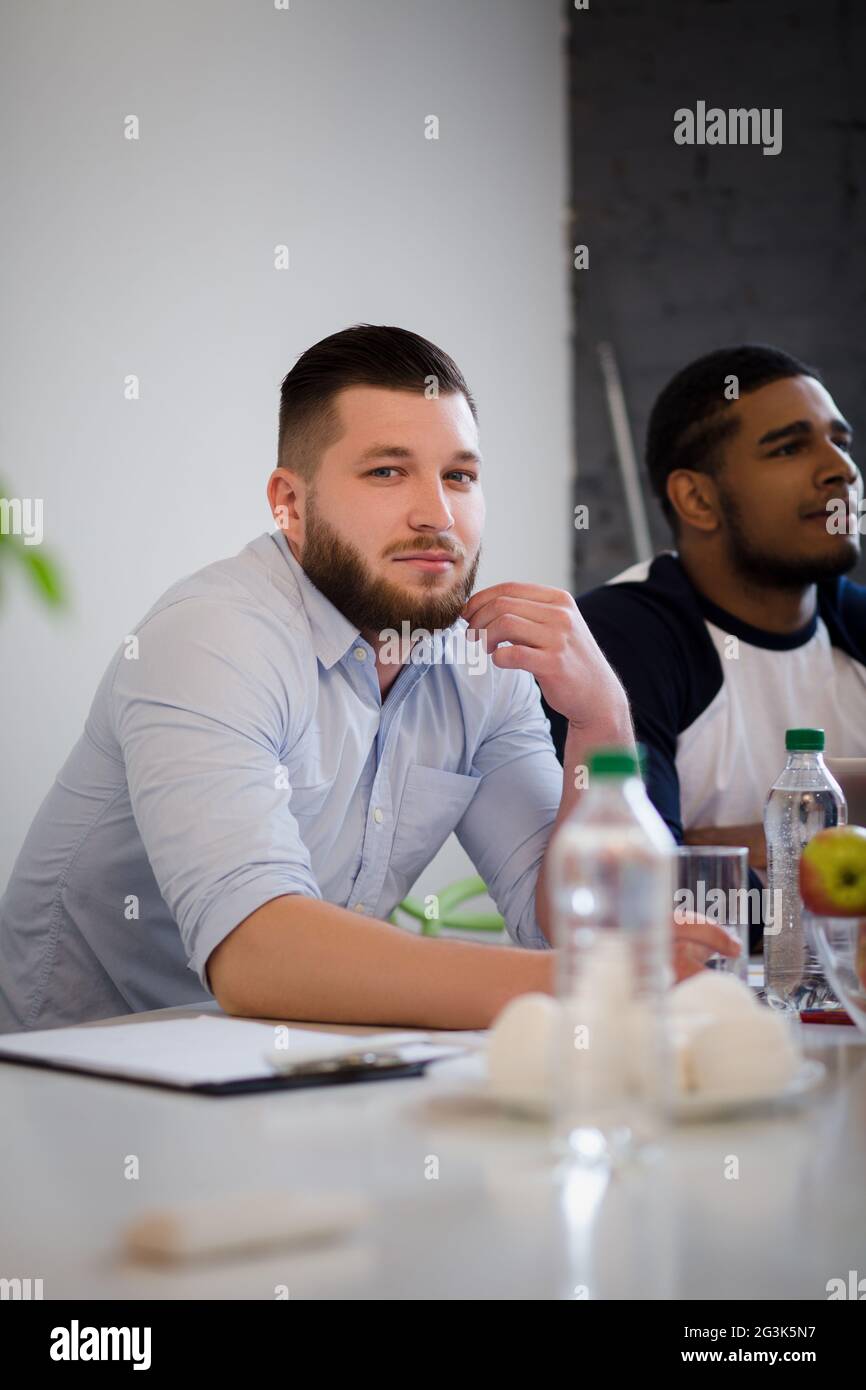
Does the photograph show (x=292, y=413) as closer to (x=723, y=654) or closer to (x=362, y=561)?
(x=362, y=561)

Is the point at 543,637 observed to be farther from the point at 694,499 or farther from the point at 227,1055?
the point at 694,499

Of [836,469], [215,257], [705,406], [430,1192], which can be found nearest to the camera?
[430,1192]

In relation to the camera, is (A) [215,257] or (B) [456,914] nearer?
(A) [215,257]

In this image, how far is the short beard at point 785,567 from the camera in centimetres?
221

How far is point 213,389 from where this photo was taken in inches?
105

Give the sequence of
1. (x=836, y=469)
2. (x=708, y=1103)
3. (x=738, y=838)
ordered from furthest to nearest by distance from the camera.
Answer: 1. (x=836, y=469)
2. (x=738, y=838)
3. (x=708, y=1103)

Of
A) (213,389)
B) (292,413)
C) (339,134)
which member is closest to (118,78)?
(213,389)

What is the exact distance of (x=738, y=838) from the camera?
1811mm

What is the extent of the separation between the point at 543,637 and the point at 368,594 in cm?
19

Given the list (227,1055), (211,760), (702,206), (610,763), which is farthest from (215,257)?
(610,763)

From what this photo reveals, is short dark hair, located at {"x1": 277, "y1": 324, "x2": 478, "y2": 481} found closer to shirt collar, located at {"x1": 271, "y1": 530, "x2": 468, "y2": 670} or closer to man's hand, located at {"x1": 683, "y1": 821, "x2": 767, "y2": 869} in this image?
shirt collar, located at {"x1": 271, "y1": 530, "x2": 468, "y2": 670}

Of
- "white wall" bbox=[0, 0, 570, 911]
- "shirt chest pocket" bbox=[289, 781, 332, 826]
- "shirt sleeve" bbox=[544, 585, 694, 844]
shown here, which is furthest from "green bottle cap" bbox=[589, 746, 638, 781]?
"shirt sleeve" bbox=[544, 585, 694, 844]

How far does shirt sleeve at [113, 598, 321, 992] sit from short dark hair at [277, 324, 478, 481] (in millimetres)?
284

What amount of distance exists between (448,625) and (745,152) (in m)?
2.71
